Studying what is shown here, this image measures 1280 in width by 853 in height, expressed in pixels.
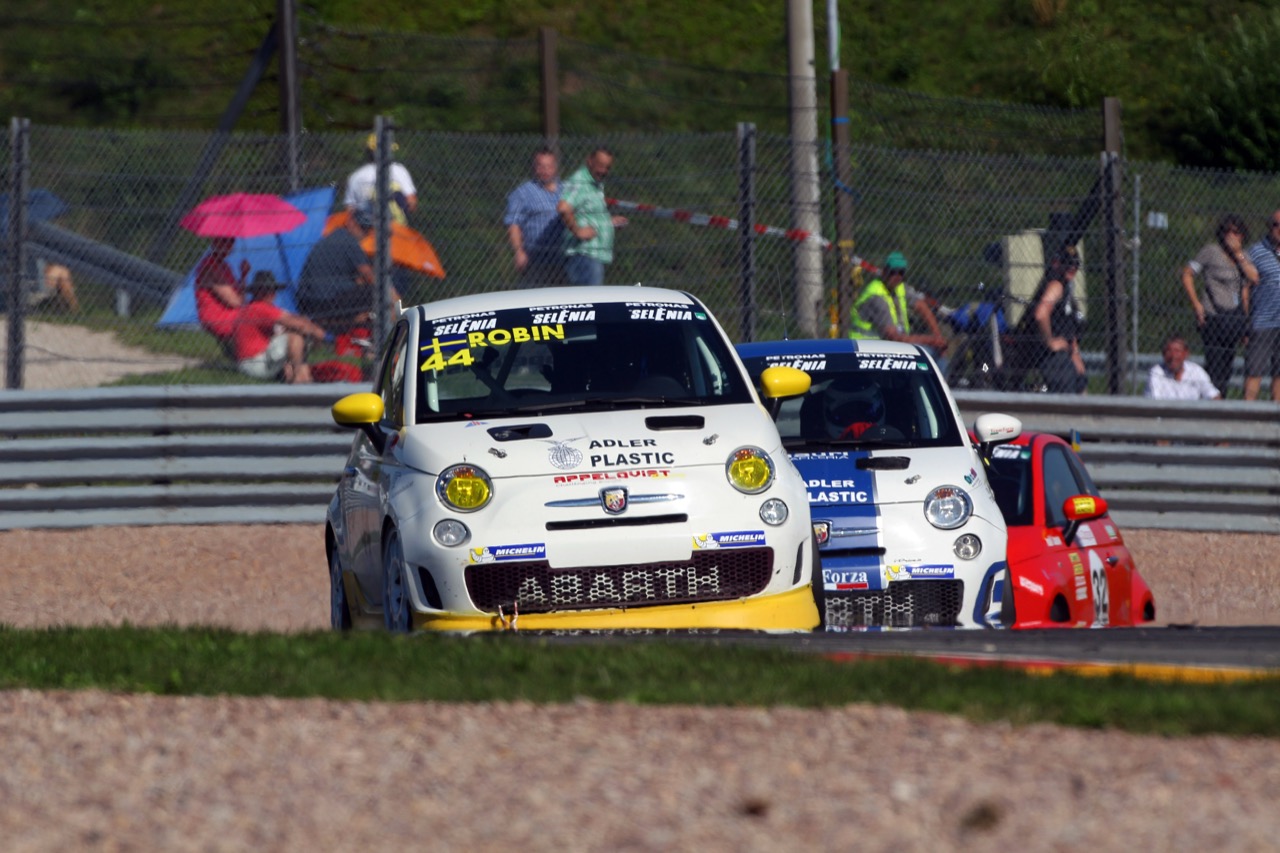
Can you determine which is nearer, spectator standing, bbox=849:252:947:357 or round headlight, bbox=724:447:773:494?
round headlight, bbox=724:447:773:494

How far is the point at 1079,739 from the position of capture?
5570mm

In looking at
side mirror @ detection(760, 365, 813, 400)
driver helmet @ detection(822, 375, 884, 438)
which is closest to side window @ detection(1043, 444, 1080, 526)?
driver helmet @ detection(822, 375, 884, 438)

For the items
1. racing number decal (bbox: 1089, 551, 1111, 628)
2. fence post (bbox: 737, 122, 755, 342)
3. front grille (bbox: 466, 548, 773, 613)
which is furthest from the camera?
fence post (bbox: 737, 122, 755, 342)

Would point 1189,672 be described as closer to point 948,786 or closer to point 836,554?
point 948,786

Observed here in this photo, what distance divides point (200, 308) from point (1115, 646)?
828 cm

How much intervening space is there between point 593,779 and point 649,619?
3.02 meters

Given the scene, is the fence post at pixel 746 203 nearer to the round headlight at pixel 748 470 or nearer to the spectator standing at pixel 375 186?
the spectator standing at pixel 375 186

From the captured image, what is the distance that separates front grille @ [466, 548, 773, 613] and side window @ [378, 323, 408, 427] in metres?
1.11

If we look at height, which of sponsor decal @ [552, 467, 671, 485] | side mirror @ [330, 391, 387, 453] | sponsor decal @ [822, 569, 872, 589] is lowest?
sponsor decal @ [822, 569, 872, 589]

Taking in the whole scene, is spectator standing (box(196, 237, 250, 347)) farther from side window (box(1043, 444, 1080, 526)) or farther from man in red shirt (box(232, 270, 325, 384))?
side window (box(1043, 444, 1080, 526))

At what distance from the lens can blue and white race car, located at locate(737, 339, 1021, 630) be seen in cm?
963

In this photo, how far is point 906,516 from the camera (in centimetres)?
975

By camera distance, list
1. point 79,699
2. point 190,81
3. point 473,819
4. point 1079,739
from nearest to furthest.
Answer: point 473,819 < point 1079,739 < point 79,699 < point 190,81

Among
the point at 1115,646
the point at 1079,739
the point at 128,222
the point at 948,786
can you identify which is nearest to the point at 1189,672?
the point at 1115,646
